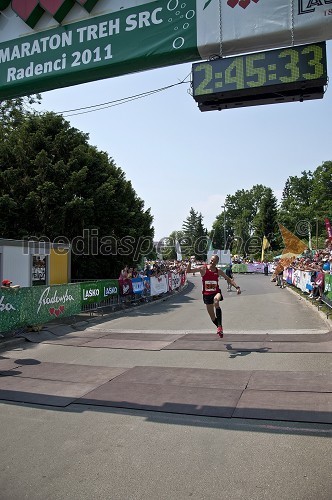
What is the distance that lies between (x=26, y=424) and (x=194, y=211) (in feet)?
466

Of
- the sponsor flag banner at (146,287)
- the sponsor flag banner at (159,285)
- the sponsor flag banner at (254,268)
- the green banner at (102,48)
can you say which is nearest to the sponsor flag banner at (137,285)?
the sponsor flag banner at (146,287)

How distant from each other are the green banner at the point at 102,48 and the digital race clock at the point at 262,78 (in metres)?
0.80

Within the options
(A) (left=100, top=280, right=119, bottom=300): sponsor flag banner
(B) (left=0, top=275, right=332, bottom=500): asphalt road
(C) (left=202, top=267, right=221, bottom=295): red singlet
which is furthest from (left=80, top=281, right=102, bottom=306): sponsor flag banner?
(B) (left=0, top=275, right=332, bottom=500): asphalt road

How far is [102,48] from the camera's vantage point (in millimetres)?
6391

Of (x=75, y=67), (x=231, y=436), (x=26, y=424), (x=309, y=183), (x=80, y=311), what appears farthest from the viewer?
(x=309, y=183)

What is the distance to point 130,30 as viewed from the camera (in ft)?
20.6

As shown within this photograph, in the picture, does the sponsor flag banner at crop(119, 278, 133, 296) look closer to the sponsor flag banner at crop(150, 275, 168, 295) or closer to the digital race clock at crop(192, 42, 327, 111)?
the sponsor flag banner at crop(150, 275, 168, 295)

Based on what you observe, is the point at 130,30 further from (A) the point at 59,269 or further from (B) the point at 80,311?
(A) the point at 59,269

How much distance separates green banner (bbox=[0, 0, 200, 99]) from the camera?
6.03 meters

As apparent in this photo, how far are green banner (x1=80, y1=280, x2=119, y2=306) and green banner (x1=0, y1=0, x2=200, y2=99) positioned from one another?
29.2ft

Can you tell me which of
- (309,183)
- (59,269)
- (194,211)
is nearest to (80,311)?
(59,269)

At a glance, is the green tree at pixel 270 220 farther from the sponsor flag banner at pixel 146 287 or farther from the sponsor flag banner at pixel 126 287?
the sponsor flag banner at pixel 126 287

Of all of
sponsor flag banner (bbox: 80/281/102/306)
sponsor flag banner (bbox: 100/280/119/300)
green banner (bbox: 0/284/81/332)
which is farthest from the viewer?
sponsor flag banner (bbox: 100/280/119/300)

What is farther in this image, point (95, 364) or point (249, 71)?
point (95, 364)
